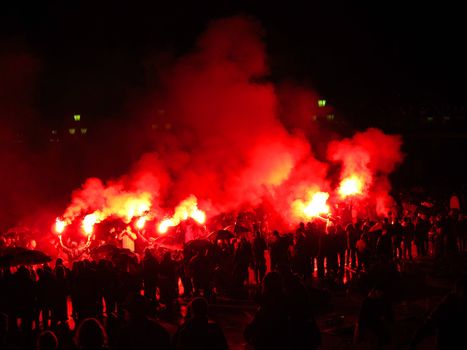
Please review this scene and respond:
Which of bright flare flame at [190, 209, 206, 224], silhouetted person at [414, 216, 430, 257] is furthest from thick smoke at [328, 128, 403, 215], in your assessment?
bright flare flame at [190, 209, 206, 224]

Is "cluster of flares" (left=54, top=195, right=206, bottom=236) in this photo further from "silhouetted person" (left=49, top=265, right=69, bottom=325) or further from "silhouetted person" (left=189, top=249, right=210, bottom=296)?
"silhouetted person" (left=49, top=265, right=69, bottom=325)

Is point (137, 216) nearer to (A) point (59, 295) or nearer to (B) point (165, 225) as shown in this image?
(B) point (165, 225)

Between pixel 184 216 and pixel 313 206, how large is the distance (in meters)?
4.38

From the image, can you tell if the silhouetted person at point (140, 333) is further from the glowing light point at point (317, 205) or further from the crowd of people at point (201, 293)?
the glowing light point at point (317, 205)

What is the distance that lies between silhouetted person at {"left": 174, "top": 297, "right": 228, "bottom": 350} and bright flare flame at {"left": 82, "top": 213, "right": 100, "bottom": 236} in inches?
508

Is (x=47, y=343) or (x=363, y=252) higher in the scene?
(x=363, y=252)

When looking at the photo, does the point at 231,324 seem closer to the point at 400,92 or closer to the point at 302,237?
the point at 302,237

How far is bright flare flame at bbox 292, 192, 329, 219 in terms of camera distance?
58.8 ft

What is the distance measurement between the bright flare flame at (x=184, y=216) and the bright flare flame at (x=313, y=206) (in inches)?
140

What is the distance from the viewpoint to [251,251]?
502 inches

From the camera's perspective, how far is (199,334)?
4.59 meters

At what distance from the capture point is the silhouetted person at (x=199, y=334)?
4.57 m

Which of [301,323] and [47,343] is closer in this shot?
[47,343]

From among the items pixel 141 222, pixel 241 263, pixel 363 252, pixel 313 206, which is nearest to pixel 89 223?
pixel 141 222
